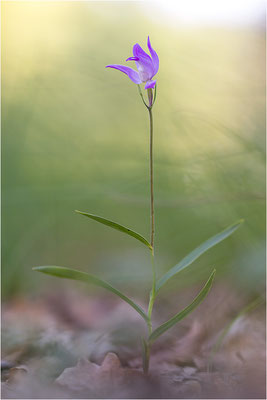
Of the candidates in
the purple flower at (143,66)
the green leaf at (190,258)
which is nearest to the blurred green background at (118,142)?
the green leaf at (190,258)

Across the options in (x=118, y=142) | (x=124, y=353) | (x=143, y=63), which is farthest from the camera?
(x=118, y=142)

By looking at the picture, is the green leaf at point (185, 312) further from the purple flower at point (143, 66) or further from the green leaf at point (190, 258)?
the purple flower at point (143, 66)

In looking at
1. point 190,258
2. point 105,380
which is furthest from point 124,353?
point 190,258

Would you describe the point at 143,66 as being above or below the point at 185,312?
above

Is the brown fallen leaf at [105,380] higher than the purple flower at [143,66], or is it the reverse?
the purple flower at [143,66]

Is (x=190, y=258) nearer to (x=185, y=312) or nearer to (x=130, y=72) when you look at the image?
(x=185, y=312)

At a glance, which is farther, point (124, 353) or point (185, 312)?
point (124, 353)

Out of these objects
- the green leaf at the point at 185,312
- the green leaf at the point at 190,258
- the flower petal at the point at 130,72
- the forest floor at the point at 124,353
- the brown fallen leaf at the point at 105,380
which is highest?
the flower petal at the point at 130,72

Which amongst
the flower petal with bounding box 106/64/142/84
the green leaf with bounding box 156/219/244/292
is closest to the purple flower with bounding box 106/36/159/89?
the flower petal with bounding box 106/64/142/84
